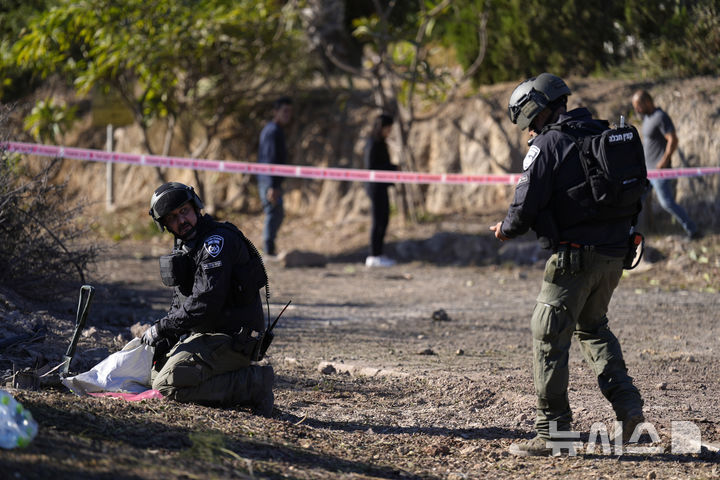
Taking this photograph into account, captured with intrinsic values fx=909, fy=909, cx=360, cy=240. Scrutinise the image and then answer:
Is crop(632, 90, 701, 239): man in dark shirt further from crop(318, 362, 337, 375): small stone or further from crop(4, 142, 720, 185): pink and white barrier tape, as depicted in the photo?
crop(318, 362, 337, 375): small stone

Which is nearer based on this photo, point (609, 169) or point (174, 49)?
point (609, 169)

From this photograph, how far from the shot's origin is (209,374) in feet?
16.0

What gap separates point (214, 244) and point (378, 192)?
732 centimetres

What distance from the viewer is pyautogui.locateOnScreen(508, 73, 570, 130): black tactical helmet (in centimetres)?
454

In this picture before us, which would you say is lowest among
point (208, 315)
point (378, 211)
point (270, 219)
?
point (208, 315)

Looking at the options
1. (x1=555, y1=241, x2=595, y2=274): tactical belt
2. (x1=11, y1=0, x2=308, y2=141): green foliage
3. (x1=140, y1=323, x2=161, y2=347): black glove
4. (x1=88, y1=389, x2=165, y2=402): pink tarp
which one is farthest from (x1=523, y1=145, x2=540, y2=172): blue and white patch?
(x1=11, y1=0, x2=308, y2=141): green foliage

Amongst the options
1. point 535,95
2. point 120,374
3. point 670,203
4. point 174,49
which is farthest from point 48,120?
point 535,95

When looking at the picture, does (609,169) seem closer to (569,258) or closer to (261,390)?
(569,258)

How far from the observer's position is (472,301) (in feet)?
31.6

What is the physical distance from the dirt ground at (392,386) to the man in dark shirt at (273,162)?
41.7 inches

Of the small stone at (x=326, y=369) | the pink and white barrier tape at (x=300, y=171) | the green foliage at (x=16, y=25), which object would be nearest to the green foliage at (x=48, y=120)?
the green foliage at (x=16, y=25)

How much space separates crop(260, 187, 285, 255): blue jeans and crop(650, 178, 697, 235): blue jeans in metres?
4.87

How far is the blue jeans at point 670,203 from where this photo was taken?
1080 cm

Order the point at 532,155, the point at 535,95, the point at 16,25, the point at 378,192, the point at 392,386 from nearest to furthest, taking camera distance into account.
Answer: the point at 532,155, the point at 535,95, the point at 392,386, the point at 378,192, the point at 16,25
